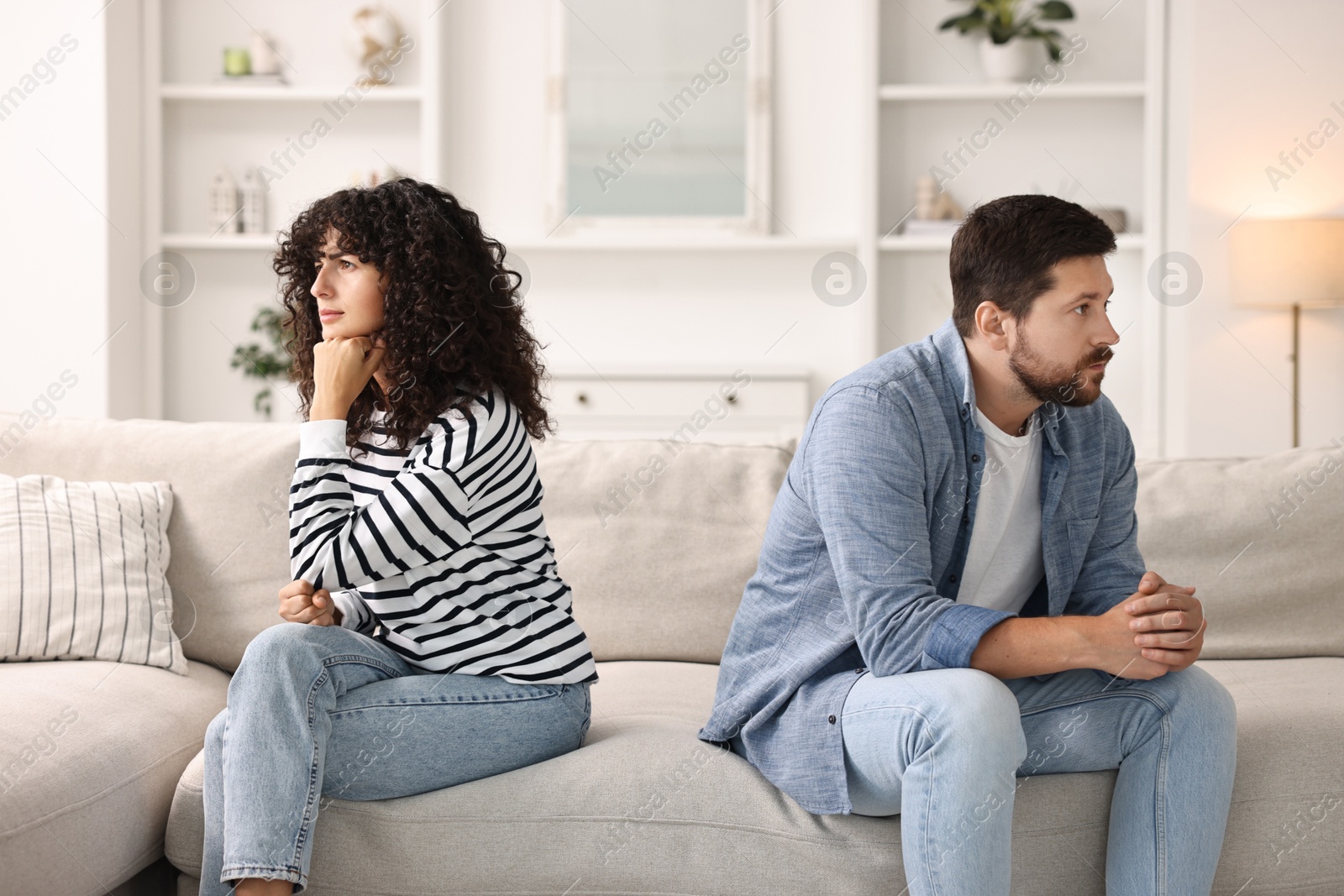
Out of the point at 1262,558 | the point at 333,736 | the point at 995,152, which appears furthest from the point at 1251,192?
the point at 333,736

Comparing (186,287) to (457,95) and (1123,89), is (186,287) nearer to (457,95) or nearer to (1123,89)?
(457,95)

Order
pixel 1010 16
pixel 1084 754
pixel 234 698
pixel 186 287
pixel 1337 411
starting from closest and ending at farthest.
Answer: pixel 234 698
pixel 1084 754
pixel 1337 411
pixel 1010 16
pixel 186 287

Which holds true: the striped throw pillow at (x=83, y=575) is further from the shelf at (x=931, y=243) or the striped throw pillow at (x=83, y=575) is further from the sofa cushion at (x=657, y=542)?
the shelf at (x=931, y=243)

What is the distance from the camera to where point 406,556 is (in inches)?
52.5

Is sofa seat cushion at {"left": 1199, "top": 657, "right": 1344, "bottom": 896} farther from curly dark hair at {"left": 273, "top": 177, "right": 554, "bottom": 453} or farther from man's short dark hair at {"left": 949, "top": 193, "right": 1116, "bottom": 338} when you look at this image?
curly dark hair at {"left": 273, "top": 177, "right": 554, "bottom": 453}

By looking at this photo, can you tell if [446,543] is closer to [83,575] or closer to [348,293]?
[348,293]

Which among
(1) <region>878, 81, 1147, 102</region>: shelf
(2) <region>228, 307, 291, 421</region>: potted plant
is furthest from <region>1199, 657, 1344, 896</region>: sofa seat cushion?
(2) <region>228, 307, 291, 421</region>: potted plant

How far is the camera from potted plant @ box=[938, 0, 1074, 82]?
3607mm

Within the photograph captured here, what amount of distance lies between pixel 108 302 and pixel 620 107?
173 cm

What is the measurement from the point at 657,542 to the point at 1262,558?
99 centimetres

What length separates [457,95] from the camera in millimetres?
3834

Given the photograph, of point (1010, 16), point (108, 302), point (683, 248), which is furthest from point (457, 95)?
point (1010, 16)

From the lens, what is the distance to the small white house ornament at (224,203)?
379cm

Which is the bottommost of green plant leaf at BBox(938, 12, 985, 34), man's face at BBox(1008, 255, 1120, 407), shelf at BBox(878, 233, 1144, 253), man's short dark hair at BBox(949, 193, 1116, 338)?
man's face at BBox(1008, 255, 1120, 407)
